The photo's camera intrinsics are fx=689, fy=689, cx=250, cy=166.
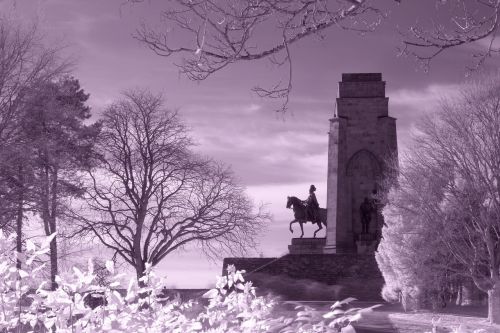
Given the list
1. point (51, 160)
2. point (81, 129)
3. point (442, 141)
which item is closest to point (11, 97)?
point (51, 160)

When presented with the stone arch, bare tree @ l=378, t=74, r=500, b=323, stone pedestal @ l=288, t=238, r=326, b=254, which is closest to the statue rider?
stone pedestal @ l=288, t=238, r=326, b=254

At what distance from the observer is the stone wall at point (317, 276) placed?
30.3 meters

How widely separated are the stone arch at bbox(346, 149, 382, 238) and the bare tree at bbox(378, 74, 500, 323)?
13.8 m

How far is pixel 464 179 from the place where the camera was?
21.2m

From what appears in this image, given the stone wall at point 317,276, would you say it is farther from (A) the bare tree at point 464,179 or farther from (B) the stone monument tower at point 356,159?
(A) the bare tree at point 464,179

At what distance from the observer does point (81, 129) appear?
1021 inches

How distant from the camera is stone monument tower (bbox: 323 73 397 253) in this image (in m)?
35.9

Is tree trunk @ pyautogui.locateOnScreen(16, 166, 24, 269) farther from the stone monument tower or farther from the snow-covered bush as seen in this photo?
the stone monument tower

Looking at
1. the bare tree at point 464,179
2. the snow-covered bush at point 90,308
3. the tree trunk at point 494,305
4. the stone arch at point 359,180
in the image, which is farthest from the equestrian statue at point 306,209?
the snow-covered bush at point 90,308

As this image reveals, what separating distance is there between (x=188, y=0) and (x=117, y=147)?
2165 cm

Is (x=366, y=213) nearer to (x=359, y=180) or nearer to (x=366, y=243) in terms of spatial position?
(x=366, y=243)

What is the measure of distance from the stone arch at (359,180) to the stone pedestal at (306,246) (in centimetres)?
193

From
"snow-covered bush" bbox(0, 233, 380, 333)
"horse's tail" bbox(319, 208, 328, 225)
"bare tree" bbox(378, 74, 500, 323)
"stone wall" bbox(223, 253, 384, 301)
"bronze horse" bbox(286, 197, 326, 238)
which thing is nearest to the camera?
"snow-covered bush" bbox(0, 233, 380, 333)

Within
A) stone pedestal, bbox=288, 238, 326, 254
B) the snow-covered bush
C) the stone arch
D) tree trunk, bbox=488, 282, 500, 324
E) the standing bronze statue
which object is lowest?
tree trunk, bbox=488, 282, 500, 324
